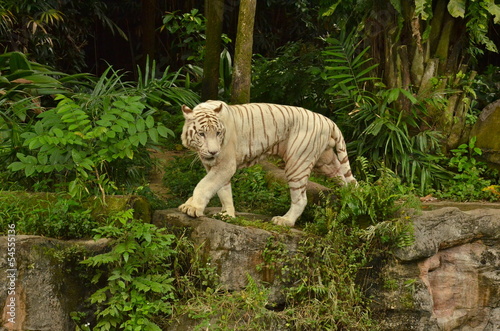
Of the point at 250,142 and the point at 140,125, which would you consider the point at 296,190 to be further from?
the point at 140,125

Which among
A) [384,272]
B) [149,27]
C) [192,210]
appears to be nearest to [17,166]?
[192,210]

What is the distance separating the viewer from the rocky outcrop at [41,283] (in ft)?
16.7

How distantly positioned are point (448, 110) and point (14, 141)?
4.85 meters

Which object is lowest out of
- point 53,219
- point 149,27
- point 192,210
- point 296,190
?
point 53,219

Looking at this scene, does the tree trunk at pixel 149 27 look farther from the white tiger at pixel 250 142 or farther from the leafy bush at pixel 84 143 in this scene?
the white tiger at pixel 250 142

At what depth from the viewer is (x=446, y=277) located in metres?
6.14

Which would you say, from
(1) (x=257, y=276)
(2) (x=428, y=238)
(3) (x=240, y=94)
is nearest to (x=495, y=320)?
(2) (x=428, y=238)

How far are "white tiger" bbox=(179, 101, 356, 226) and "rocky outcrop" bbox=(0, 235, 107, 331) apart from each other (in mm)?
991

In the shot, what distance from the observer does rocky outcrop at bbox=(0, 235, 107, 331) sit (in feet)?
16.7

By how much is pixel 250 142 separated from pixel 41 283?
6.59ft

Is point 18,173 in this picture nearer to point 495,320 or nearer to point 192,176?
point 192,176

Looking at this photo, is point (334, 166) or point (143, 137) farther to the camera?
point (334, 166)

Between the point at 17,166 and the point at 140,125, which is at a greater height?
the point at 140,125

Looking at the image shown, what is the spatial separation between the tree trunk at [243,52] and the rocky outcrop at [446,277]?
8.73 feet
